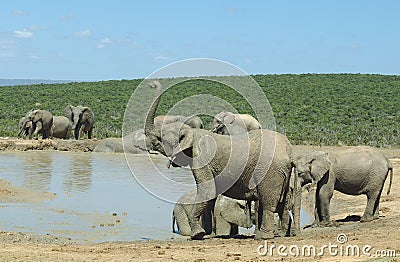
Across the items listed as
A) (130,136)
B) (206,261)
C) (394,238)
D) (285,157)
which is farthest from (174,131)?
(130,136)

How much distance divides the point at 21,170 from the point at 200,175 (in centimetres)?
1246

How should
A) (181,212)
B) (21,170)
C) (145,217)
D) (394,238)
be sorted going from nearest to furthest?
1. (394,238)
2. (181,212)
3. (145,217)
4. (21,170)

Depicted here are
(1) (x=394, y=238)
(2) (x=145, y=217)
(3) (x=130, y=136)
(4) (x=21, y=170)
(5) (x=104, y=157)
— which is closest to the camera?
(1) (x=394, y=238)

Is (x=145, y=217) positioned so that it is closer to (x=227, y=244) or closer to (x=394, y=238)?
(x=227, y=244)

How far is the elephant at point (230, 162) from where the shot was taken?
36.3 ft

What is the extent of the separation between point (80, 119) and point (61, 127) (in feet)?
5.15

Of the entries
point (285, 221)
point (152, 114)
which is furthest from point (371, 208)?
point (152, 114)

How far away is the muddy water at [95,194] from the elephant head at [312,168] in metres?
2.76

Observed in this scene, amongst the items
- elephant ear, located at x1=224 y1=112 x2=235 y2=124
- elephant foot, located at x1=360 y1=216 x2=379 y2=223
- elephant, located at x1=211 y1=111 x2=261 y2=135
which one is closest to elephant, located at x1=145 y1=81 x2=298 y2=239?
elephant foot, located at x1=360 y1=216 x2=379 y2=223

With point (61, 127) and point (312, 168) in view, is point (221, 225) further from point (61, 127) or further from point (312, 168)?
point (61, 127)

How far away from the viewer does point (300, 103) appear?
2645 inches

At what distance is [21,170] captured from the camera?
22234 mm

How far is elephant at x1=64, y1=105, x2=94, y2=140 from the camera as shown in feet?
119

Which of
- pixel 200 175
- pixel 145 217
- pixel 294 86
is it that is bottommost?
pixel 145 217
